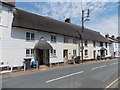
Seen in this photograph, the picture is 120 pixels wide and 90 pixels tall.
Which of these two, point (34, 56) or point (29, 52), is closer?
point (29, 52)

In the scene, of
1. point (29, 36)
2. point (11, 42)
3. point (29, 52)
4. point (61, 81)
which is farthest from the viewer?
point (29, 36)

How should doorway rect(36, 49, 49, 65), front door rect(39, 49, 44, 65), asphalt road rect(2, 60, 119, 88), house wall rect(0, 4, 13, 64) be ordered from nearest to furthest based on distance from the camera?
asphalt road rect(2, 60, 119, 88) < house wall rect(0, 4, 13, 64) < front door rect(39, 49, 44, 65) < doorway rect(36, 49, 49, 65)

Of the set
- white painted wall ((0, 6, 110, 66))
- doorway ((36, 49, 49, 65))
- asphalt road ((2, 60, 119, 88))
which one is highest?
white painted wall ((0, 6, 110, 66))

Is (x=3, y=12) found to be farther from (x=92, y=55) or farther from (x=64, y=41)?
(x=92, y=55)

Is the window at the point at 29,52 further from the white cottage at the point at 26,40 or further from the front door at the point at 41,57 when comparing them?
the front door at the point at 41,57

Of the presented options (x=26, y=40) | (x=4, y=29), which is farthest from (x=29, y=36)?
(x=4, y=29)

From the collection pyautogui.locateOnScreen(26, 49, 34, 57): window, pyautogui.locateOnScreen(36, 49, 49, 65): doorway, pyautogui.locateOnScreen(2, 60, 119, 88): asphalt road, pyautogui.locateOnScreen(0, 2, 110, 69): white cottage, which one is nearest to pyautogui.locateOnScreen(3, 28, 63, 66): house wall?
pyautogui.locateOnScreen(0, 2, 110, 69): white cottage

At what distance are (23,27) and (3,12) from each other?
111 inches

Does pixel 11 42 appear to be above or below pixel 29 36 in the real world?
below

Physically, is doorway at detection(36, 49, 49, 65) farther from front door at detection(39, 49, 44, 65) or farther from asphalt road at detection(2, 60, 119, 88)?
asphalt road at detection(2, 60, 119, 88)

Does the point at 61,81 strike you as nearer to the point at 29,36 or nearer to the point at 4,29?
the point at 4,29

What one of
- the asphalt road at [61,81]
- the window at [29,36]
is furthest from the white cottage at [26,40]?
the asphalt road at [61,81]

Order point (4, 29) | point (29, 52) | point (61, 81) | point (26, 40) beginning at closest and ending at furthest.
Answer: point (61, 81), point (4, 29), point (26, 40), point (29, 52)

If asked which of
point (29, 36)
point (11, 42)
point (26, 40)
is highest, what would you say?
point (29, 36)
